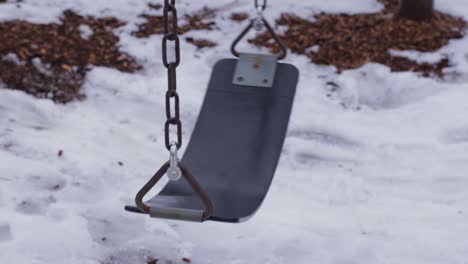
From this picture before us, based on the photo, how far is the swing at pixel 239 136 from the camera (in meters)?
1.98

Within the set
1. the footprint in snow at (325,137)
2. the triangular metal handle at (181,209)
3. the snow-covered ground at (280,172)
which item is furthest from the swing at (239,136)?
the footprint in snow at (325,137)

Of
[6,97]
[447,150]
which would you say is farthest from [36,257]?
[447,150]

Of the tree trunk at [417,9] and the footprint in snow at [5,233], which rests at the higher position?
the tree trunk at [417,9]

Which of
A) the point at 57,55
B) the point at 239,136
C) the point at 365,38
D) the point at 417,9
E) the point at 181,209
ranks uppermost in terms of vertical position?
Result: the point at 181,209

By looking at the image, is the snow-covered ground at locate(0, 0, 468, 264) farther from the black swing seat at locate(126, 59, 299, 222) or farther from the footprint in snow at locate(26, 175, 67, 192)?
the black swing seat at locate(126, 59, 299, 222)

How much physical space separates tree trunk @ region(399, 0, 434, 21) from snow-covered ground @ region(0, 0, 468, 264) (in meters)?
0.35

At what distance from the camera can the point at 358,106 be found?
Answer: 3846 mm

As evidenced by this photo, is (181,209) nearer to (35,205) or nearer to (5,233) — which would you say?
(5,233)

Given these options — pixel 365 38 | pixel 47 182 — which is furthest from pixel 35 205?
pixel 365 38

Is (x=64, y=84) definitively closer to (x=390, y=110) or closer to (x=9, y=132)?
(x=9, y=132)

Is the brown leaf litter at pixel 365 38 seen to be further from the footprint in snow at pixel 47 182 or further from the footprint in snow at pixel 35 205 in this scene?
the footprint in snow at pixel 35 205

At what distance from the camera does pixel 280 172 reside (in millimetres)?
3254

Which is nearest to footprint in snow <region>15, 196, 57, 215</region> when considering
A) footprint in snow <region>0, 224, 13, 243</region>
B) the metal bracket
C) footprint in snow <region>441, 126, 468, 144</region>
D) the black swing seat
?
footprint in snow <region>0, 224, 13, 243</region>

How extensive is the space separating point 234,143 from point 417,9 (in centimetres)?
268
